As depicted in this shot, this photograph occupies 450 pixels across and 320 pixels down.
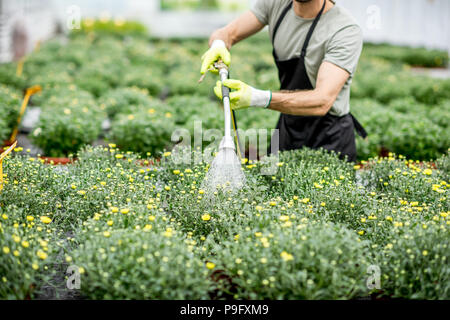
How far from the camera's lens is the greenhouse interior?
1.90 metres

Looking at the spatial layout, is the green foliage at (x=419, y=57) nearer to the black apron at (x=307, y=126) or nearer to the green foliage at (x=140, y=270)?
the black apron at (x=307, y=126)

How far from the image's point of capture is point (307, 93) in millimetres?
2773

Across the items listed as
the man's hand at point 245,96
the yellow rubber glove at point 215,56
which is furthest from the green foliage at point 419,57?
the man's hand at point 245,96

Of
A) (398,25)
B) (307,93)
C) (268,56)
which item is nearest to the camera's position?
(307,93)

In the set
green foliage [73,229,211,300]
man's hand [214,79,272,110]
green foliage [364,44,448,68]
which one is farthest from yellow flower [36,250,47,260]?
green foliage [364,44,448,68]

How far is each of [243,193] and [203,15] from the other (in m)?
24.3

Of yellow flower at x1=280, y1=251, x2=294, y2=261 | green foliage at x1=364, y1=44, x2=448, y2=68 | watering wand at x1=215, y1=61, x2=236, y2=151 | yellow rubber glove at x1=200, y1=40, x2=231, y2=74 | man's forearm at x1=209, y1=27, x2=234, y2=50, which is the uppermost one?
man's forearm at x1=209, y1=27, x2=234, y2=50

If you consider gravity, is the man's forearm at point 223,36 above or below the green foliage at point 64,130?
above

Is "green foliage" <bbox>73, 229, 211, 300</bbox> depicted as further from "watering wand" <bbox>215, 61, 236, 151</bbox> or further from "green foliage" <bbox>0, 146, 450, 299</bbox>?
"watering wand" <bbox>215, 61, 236, 151</bbox>

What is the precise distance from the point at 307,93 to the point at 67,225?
161 cm

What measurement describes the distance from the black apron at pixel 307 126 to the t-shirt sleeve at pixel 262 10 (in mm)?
173

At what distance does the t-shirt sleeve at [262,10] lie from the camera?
3.32m
